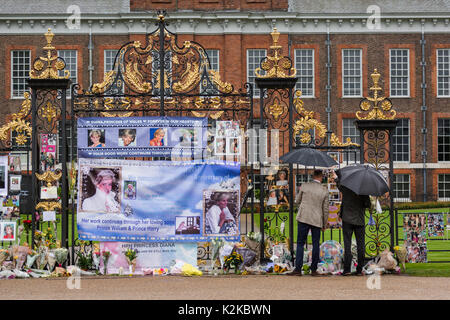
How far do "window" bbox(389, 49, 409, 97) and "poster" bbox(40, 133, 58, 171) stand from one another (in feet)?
79.4

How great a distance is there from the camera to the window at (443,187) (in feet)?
112

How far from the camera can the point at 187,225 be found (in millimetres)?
12344

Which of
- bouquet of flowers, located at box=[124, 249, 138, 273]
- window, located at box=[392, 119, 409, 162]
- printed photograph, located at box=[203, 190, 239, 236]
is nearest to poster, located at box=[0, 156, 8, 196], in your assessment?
bouquet of flowers, located at box=[124, 249, 138, 273]

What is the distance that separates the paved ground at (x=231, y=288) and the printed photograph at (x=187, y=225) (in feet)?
3.18

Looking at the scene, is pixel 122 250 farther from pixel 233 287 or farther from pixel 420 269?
pixel 420 269

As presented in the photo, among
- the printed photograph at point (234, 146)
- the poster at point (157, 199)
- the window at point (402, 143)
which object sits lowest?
the poster at point (157, 199)

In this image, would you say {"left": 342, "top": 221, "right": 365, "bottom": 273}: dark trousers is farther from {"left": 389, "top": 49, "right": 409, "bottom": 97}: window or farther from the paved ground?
{"left": 389, "top": 49, "right": 409, "bottom": 97}: window

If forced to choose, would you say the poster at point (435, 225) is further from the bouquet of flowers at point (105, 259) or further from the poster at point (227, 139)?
the bouquet of flowers at point (105, 259)

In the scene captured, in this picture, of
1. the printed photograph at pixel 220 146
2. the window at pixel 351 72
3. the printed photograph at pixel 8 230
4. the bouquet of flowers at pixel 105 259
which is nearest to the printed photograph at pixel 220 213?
the printed photograph at pixel 220 146

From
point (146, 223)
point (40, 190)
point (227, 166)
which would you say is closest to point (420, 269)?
point (227, 166)

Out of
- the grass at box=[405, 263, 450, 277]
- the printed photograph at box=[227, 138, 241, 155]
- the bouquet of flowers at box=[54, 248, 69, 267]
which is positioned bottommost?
the grass at box=[405, 263, 450, 277]

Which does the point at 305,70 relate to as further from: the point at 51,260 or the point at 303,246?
the point at 51,260

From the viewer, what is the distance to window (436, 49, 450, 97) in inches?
1364

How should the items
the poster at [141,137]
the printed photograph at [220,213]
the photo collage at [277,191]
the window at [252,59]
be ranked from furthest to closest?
1. the window at [252,59]
2. the photo collage at [277,191]
3. the poster at [141,137]
4. the printed photograph at [220,213]
